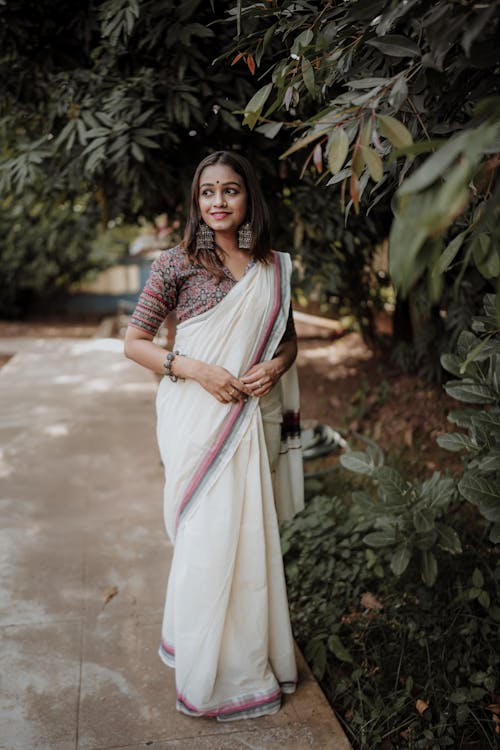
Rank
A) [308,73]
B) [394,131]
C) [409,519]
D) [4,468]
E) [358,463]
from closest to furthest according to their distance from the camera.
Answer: [394,131]
[308,73]
[409,519]
[358,463]
[4,468]

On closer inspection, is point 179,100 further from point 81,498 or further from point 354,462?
point 81,498

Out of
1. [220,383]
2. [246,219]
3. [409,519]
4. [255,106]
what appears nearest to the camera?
[255,106]

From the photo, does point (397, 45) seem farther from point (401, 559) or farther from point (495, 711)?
point (495, 711)

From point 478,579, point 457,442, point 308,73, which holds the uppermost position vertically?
point 308,73

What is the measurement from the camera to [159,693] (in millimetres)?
2553

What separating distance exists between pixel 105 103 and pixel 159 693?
9.47 feet

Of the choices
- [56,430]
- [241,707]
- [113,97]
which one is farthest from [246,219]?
[56,430]

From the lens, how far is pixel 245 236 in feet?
7.84

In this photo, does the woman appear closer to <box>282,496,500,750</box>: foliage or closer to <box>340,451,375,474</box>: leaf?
<box>282,496,500,750</box>: foliage

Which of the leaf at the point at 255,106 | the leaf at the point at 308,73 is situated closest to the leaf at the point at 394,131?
the leaf at the point at 255,106

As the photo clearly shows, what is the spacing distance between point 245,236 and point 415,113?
97cm

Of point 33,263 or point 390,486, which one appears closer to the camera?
point 390,486

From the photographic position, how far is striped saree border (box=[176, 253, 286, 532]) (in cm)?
236

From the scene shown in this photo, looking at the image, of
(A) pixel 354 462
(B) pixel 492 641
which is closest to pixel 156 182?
(A) pixel 354 462
